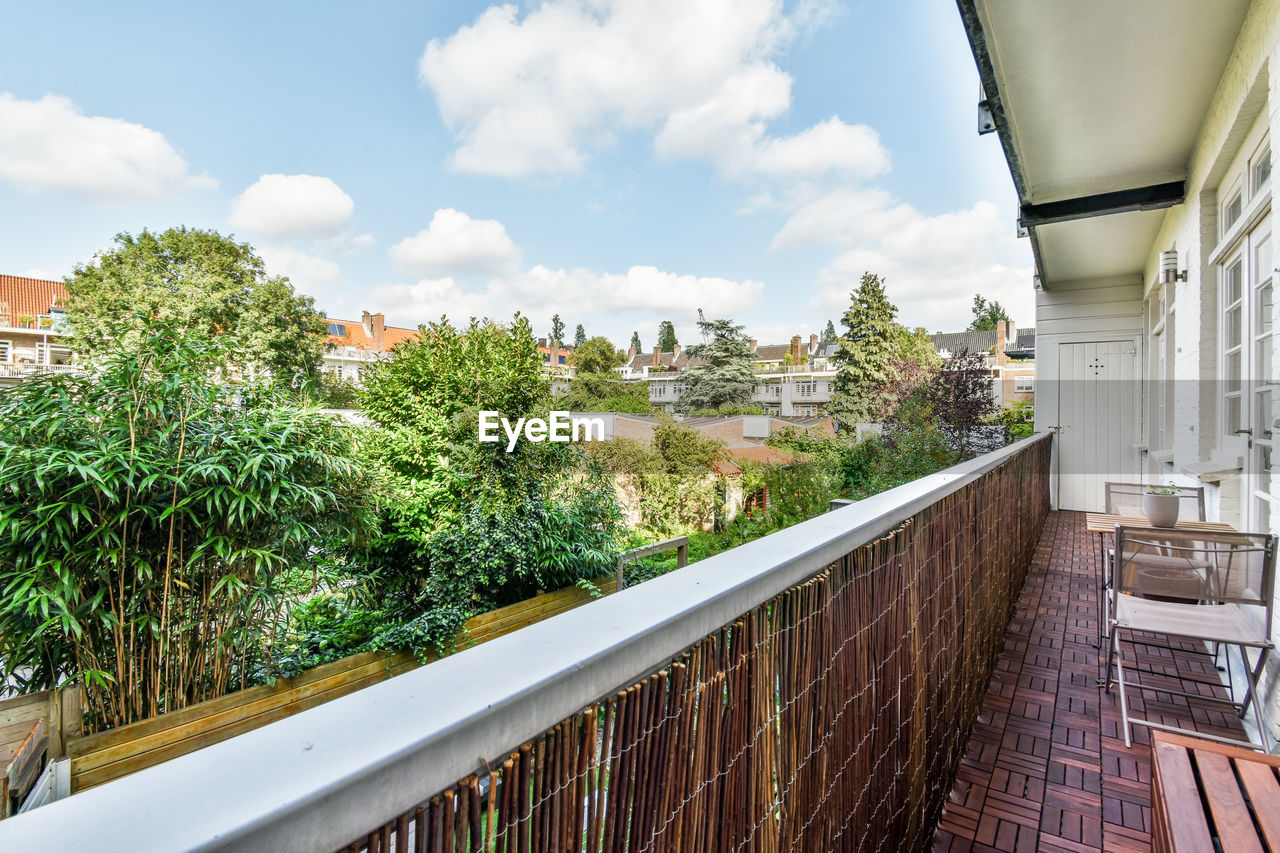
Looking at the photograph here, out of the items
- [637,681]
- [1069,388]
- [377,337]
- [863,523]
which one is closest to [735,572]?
[637,681]

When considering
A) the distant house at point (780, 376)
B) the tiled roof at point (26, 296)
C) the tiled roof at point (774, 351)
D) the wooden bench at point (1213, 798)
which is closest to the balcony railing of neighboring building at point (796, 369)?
the distant house at point (780, 376)

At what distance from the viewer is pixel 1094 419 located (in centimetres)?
738

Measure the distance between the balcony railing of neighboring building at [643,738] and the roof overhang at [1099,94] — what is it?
2.29 m

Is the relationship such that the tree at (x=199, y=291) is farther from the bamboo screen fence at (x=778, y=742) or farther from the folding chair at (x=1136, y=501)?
the bamboo screen fence at (x=778, y=742)

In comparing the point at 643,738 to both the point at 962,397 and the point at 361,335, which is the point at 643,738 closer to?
the point at 962,397

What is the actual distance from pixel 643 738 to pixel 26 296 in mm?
39586

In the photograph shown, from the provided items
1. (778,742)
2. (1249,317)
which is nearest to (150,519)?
(778,742)

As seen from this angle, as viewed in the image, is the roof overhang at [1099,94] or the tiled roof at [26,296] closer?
the roof overhang at [1099,94]

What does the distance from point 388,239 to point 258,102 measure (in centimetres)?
1362

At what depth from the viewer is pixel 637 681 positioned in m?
0.67

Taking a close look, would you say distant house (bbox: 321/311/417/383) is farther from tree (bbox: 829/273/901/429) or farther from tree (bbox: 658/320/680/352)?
tree (bbox: 829/273/901/429)

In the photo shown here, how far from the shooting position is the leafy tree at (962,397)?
884 cm

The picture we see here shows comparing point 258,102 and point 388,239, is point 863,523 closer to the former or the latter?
point 258,102

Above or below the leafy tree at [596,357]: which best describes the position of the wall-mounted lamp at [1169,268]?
below
